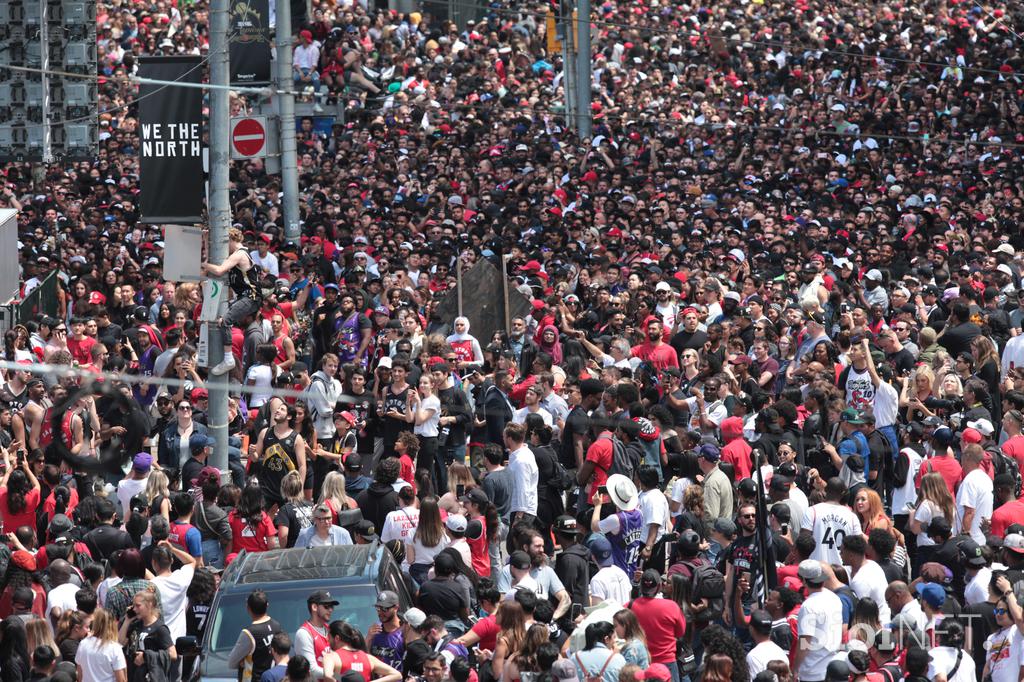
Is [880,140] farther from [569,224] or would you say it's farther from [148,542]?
[148,542]

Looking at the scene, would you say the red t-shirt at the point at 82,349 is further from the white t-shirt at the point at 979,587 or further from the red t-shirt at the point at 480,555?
the white t-shirt at the point at 979,587

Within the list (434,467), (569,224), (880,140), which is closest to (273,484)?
(434,467)

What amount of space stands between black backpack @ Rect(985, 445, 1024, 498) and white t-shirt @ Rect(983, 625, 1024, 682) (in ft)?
8.49

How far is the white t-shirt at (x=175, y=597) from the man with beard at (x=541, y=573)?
7.55 ft

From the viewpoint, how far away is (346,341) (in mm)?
18078

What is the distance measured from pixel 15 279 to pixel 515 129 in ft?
39.5

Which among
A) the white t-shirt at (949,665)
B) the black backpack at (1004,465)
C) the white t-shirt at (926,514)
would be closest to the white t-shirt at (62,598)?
the white t-shirt at (949,665)

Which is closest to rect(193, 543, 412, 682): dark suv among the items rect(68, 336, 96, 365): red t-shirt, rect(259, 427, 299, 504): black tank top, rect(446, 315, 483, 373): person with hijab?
rect(259, 427, 299, 504): black tank top

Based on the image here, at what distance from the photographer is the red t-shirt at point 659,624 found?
10.8 metres

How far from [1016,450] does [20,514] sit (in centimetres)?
772

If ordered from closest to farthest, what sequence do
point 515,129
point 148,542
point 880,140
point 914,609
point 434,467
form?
1. point 914,609
2. point 148,542
3. point 434,467
4. point 880,140
5. point 515,129

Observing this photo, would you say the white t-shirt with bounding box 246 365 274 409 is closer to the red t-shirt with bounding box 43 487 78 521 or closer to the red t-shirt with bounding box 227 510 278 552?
the red t-shirt with bounding box 43 487 78 521

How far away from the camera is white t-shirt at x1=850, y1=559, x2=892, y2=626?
11.1 m

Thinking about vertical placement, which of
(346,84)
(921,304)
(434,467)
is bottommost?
(434,467)
